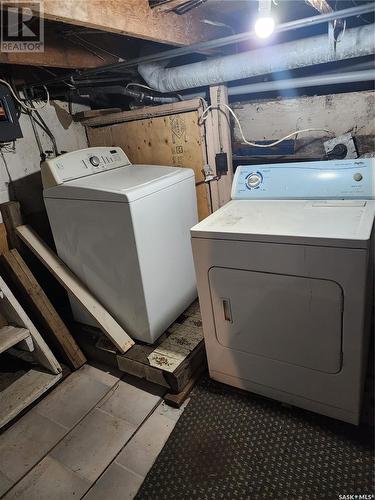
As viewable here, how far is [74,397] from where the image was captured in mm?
1866

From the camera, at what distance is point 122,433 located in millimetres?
1614

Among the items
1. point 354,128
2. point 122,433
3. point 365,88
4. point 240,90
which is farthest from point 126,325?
point 365,88

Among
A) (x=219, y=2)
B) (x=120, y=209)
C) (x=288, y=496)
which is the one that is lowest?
(x=288, y=496)

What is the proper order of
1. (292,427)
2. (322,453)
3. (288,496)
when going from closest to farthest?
(288,496) → (322,453) → (292,427)

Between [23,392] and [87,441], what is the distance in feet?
1.63

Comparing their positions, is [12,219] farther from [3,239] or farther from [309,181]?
[309,181]

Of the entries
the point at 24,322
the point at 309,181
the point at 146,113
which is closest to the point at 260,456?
the point at 309,181

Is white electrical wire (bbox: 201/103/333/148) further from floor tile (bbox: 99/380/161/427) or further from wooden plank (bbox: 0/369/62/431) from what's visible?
wooden plank (bbox: 0/369/62/431)

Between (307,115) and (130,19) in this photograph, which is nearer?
(130,19)

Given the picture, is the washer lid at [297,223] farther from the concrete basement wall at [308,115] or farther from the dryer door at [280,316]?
the concrete basement wall at [308,115]

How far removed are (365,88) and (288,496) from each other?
6.49ft

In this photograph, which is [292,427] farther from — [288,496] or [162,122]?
[162,122]

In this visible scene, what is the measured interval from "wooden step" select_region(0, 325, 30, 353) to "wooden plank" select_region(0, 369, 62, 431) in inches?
10.2

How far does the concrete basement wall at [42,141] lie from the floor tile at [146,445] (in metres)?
1.68
